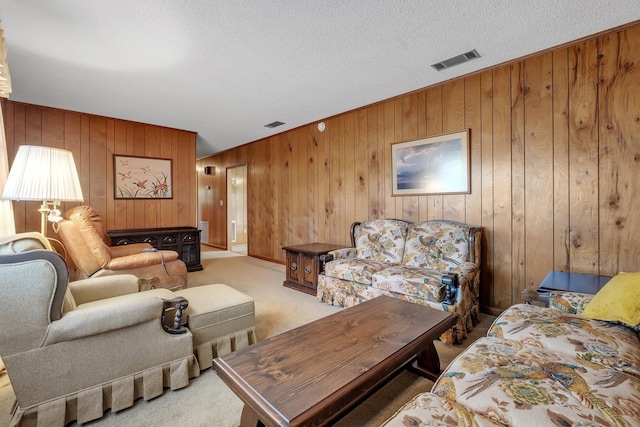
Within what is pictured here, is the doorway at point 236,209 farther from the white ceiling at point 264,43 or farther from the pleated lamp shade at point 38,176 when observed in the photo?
the pleated lamp shade at point 38,176

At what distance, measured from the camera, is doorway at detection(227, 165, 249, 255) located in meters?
6.91

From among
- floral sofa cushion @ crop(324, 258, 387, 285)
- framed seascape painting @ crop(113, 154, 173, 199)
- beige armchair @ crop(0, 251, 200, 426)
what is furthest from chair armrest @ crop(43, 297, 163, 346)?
framed seascape painting @ crop(113, 154, 173, 199)

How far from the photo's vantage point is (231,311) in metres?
2.01

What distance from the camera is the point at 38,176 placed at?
182 cm

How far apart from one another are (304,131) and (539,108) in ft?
10.5

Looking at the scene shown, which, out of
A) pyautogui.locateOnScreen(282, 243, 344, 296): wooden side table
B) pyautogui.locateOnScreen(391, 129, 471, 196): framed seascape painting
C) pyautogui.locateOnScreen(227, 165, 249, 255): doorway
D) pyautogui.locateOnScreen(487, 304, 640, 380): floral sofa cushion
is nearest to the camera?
pyautogui.locateOnScreen(487, 304, 640, 380): floral sofa cushion

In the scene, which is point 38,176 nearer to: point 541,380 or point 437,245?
point 541,380

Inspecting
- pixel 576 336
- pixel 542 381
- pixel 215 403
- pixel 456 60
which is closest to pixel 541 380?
pixel 542 381

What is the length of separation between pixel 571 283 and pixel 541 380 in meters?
1.41

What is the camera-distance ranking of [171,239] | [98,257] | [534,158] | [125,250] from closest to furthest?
[534,158] < [98,257] < [125,250] < [171,239]

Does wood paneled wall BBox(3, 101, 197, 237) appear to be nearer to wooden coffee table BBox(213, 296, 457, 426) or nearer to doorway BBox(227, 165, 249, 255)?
doorway BBox(227, 165, 249, 255)

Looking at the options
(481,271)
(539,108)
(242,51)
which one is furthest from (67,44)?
(481,271)

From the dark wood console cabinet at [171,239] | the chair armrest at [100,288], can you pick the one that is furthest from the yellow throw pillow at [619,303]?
the dark wood console cabinet at [171,239]

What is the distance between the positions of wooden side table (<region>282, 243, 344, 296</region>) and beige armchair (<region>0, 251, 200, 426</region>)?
73.9 inches
